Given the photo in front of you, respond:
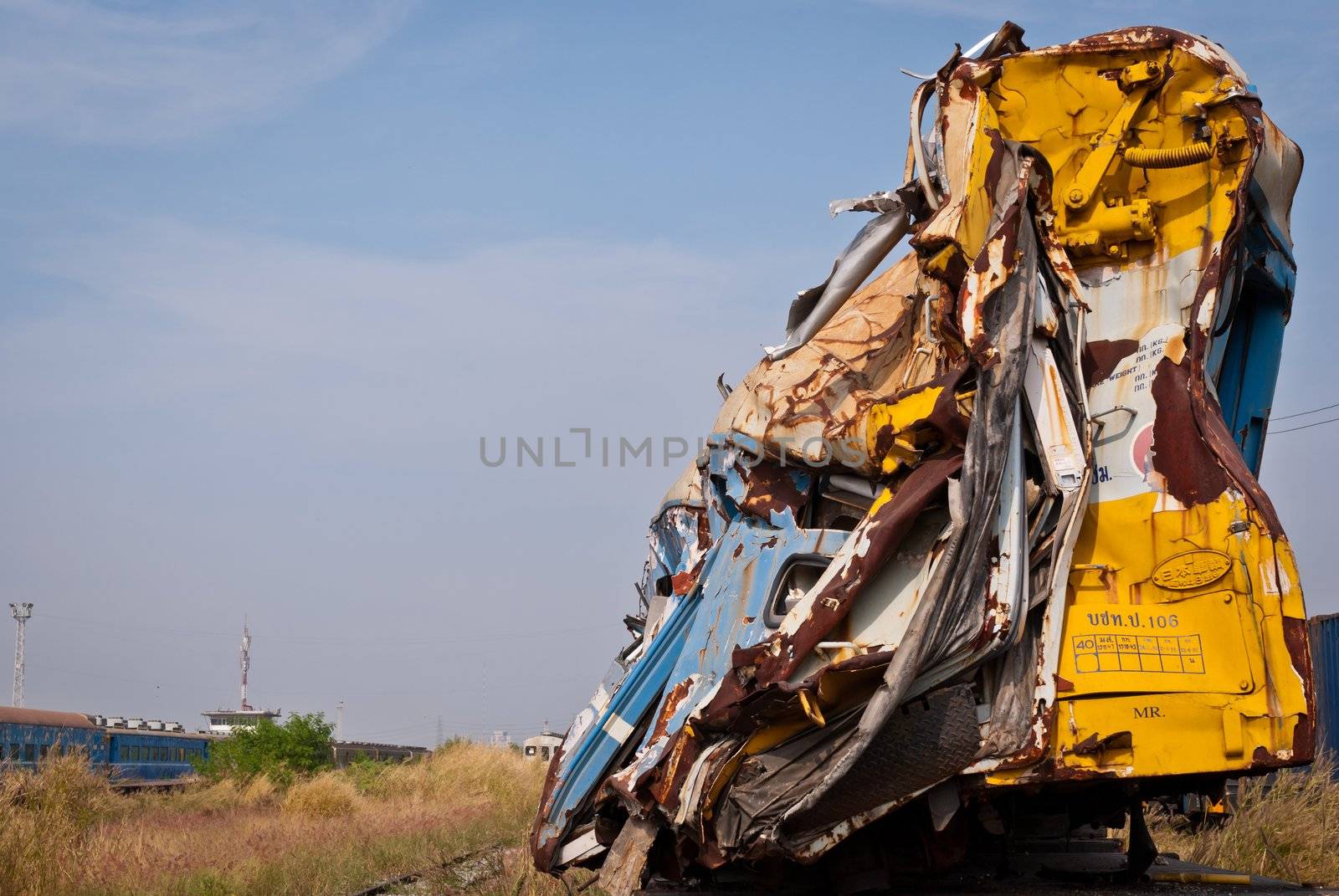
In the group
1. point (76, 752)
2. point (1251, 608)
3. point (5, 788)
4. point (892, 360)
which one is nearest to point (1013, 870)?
point (1251, 608)

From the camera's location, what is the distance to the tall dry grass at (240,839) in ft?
26.1

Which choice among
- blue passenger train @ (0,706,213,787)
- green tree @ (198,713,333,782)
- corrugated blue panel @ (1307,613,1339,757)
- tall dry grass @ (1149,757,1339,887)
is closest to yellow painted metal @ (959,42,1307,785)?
tall dry grass @ (1149,757,1339,887)

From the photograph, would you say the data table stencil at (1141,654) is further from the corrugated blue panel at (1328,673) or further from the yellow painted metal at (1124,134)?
the corrugated blue panel at (1328,673)

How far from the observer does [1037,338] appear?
200 inches

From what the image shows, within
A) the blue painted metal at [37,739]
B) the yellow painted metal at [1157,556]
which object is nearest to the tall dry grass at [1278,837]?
the yellow painted metal at [1157,556]

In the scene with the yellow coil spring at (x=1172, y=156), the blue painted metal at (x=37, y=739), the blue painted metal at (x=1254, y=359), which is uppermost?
the yellow coil spring at (x=1172, y=156)

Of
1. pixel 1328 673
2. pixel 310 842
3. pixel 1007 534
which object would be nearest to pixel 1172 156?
pixel 1007 534

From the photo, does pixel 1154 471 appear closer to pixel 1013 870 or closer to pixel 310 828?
pixel 1013 870

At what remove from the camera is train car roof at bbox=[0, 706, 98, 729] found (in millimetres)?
24438

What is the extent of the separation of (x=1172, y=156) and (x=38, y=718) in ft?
87.4

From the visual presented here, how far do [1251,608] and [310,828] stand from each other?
11355mm

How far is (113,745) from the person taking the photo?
998 inches

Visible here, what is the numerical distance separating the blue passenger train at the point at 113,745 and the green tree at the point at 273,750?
29.7 inches

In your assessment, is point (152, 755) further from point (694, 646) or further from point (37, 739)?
point (694, 646)
